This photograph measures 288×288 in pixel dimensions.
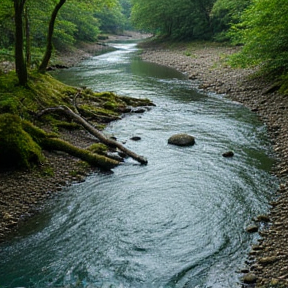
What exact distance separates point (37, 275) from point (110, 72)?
29670 millimetres

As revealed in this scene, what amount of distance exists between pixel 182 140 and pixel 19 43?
8.12 m

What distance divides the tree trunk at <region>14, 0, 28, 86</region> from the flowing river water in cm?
485

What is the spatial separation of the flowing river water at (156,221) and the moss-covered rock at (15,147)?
71.2 inches

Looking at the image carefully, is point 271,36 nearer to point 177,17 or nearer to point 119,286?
point 119,286

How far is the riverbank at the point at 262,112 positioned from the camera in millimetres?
6891

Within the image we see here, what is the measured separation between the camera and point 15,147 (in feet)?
35.4

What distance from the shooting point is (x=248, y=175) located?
37.6ft

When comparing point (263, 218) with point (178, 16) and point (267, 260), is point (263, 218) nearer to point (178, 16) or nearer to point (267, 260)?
point (267, 260)

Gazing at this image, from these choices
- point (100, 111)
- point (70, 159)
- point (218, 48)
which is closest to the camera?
point (70, 159)

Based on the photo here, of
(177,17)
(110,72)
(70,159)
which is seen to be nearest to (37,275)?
(70,159)

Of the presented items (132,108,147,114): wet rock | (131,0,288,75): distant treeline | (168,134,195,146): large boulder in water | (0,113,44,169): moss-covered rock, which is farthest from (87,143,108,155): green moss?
(131,0,288,75): distant treeline

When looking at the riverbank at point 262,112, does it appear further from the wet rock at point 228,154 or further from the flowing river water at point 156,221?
the wet rock at point 228,154

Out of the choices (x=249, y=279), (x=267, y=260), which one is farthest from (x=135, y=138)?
(x=249, y=279)

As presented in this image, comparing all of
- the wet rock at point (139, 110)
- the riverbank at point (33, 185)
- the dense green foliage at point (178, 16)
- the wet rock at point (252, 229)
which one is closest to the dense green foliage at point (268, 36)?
the wet rock at point (139, 110)
